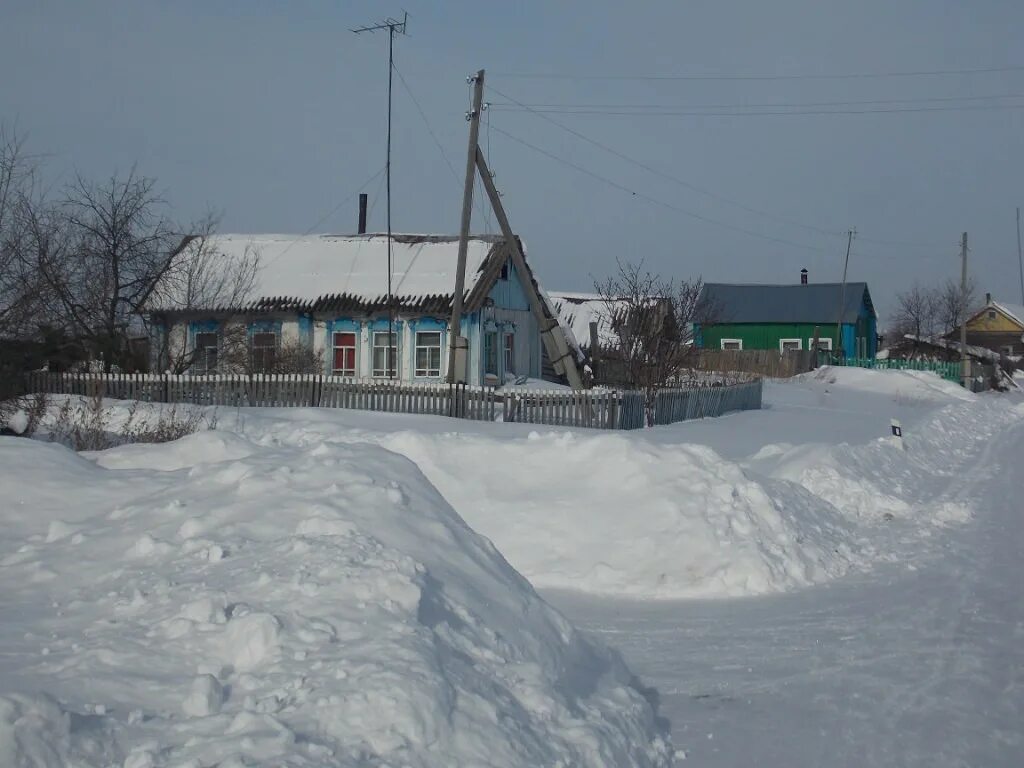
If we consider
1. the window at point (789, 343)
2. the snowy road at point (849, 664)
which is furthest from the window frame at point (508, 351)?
the window at point (789, 343)

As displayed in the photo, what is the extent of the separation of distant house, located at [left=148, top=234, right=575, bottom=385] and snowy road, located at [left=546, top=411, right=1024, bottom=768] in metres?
22.6

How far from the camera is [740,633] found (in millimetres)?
9000

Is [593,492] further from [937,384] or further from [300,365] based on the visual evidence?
[937,384]

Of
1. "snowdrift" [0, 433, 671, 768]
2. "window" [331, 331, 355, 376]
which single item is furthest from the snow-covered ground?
"window" [331, 331, 355, 376]

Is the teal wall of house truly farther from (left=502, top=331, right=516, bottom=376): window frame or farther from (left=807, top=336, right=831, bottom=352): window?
(left=502, top=331, right=516, bottom=376): window frame

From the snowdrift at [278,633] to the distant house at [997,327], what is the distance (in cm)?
9284

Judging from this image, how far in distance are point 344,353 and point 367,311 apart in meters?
1.83

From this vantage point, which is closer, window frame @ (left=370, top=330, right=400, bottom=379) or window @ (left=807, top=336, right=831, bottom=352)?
window frame @ (left=370, top=330, right=400, bottom=379)

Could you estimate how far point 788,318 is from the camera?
224ft

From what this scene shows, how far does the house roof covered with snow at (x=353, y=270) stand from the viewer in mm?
33438

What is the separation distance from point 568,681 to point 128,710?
2.57 m

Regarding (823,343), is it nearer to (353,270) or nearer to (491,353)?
(491,353)

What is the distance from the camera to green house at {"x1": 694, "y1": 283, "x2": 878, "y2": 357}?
68.0 meters

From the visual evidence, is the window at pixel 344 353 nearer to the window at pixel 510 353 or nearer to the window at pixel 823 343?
the window at pixel 510 353
